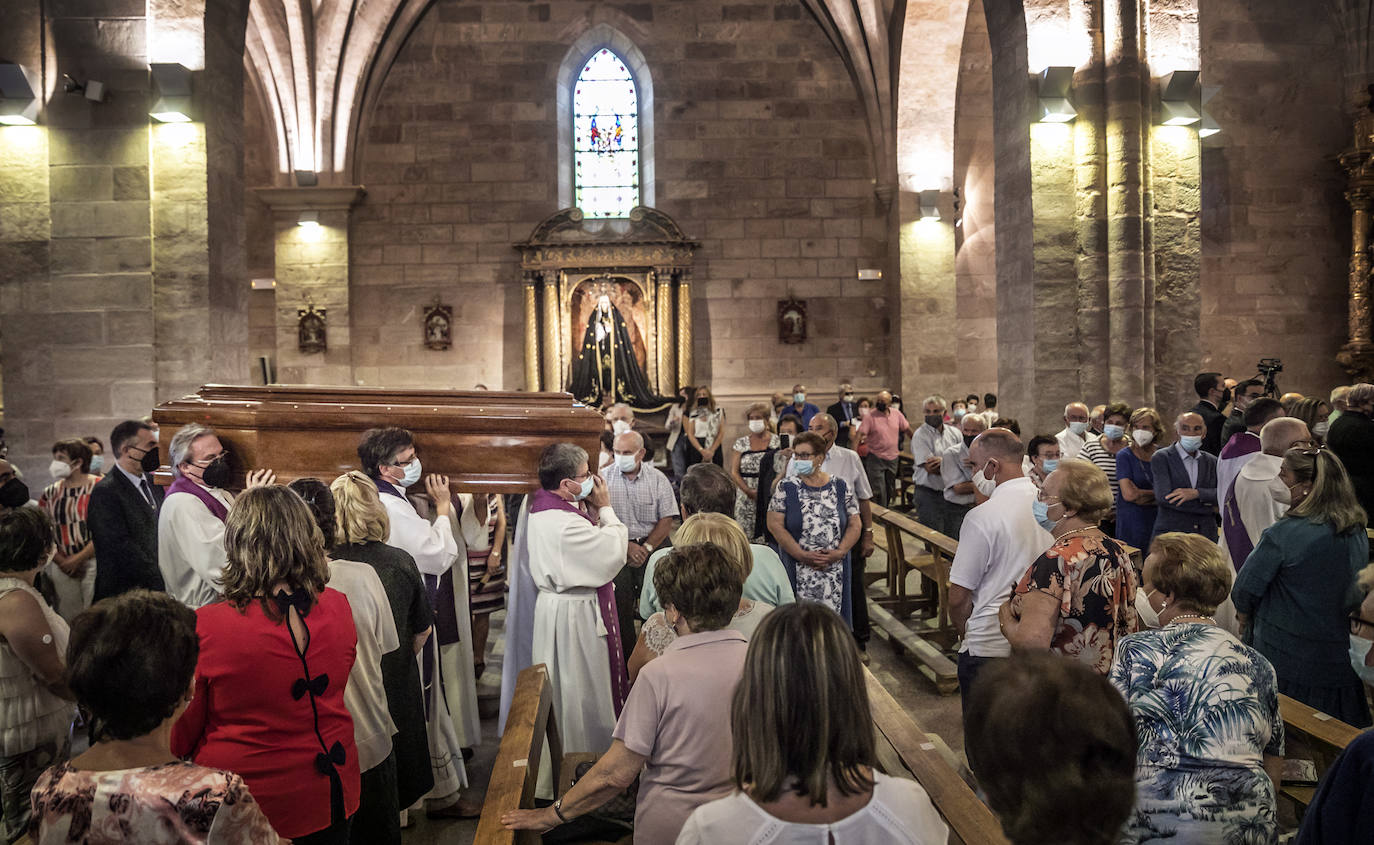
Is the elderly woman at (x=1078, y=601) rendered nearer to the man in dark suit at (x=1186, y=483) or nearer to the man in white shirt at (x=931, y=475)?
the man in dark suit at (x=1186, y=483)

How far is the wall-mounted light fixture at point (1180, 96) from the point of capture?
7.32 metres

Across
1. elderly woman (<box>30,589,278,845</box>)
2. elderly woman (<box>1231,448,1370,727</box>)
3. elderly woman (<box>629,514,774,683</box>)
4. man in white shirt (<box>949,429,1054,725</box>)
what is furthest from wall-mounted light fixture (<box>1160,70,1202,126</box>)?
elderly woman (<box>30,589,278,845</box>)

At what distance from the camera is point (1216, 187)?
40.6 ft

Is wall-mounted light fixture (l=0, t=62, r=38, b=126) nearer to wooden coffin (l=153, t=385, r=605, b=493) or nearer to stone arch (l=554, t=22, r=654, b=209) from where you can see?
wooden coffin (l=153, t=385, r=605, b=493)

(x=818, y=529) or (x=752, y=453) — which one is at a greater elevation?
(x=752, y=453)

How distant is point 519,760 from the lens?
102 inches

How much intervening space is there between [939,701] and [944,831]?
11.4 feet

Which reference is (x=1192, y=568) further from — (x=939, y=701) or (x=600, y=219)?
(x=600, y=219)

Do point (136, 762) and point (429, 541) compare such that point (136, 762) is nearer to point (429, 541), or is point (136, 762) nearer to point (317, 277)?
point (429, 541)

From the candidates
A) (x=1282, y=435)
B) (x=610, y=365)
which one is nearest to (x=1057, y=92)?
(x=1282, y=435)

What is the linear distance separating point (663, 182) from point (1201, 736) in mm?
13183

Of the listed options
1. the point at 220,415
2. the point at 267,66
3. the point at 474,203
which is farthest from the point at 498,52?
the point at 220,415

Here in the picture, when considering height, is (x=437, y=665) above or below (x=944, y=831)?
below

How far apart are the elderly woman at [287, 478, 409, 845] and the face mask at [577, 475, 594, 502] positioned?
881mm
